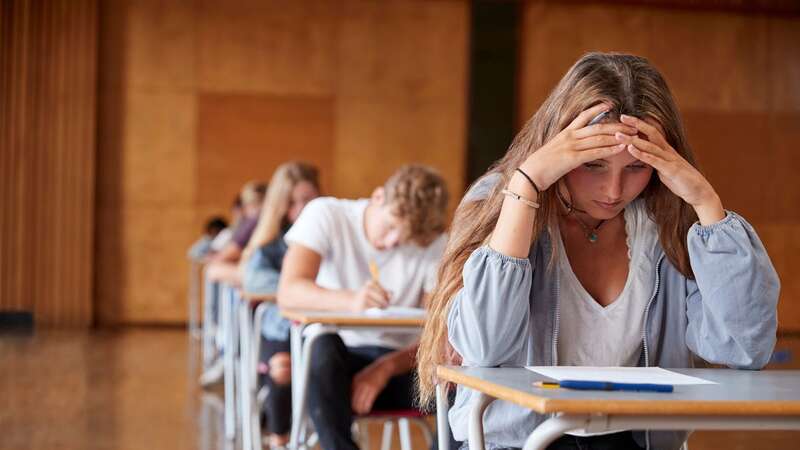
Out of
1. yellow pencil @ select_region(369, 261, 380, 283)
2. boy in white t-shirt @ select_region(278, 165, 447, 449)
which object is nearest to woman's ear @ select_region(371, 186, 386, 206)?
boy in white t-shirt @ select_region(278, 165, 447, 449)

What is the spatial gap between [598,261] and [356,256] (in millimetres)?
1768

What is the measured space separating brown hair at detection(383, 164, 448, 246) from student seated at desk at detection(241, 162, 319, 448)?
3.09ft

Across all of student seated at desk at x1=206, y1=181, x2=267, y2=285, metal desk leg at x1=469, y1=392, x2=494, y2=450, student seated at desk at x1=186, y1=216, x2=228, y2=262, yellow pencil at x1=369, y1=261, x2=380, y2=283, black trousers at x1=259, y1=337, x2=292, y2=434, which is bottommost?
student seated at desk at x1=186, y1=216, x2=228, y2=262

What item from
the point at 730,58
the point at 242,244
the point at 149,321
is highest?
the point at 730,58

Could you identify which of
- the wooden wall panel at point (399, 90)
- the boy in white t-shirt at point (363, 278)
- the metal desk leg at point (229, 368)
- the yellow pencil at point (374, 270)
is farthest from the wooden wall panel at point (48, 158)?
the yellow pencil at point (374, 270)

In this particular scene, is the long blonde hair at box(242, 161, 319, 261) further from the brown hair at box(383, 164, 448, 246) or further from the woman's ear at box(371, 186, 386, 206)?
the brown hair at box(383, 164, 448, 246)

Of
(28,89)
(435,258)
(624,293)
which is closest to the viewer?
(624,293)

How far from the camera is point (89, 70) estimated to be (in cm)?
1015

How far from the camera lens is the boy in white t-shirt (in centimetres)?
301

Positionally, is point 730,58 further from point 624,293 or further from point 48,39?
point 624,293

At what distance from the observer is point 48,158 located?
10.2 m

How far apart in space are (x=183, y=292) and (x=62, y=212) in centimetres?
131

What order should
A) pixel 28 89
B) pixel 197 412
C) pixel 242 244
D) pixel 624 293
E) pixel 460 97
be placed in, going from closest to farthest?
pixel 624 293
pixel 197 412
pixel 242 244
pixel 28 89
pixel 460 97

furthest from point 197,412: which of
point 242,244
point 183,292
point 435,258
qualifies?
point 183,292
